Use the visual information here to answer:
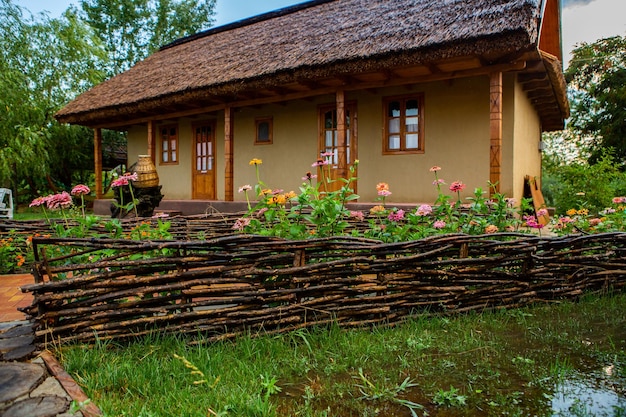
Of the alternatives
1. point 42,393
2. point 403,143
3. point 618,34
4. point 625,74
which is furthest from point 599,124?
point 42,393

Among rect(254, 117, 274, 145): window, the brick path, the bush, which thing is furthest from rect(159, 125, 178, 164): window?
the bush

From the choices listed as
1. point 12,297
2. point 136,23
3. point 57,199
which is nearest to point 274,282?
point 57,199

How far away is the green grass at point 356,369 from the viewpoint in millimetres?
1562

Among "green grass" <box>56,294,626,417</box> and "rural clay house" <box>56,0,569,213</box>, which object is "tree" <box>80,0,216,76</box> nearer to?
"rural clay house" <box>56,0,569,213</box>

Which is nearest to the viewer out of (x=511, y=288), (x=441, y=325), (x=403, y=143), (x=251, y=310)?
(x=251, y=310)

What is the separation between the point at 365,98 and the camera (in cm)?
792

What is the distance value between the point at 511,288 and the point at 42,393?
2.44 meters

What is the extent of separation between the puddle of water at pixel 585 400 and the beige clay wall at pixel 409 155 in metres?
5.48

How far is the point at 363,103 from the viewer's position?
7.96 meters

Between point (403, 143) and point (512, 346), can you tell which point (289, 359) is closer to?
point (512, 346)

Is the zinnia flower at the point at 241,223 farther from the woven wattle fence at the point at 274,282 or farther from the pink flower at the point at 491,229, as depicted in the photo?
the pink flower at the point at 491,229

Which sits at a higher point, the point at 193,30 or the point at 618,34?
the point at 193,30

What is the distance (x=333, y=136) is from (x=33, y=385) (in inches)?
284

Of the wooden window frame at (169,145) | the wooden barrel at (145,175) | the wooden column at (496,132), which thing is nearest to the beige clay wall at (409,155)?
the wooden column at (496,132)
